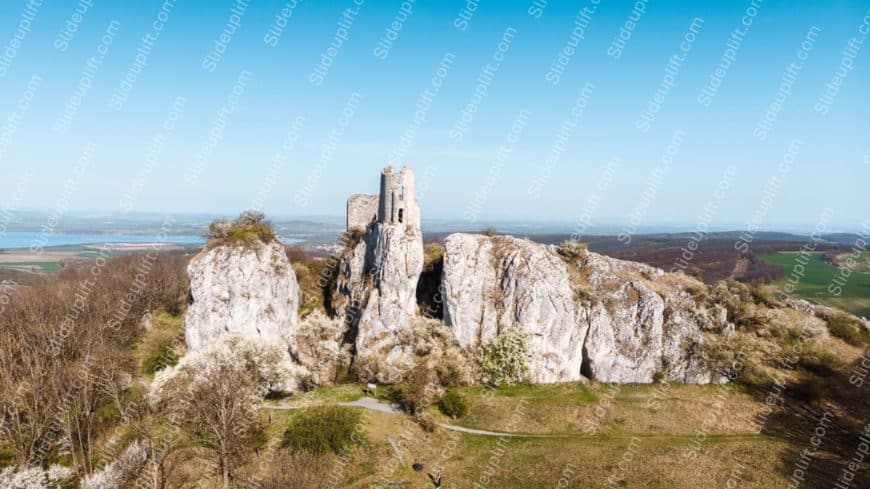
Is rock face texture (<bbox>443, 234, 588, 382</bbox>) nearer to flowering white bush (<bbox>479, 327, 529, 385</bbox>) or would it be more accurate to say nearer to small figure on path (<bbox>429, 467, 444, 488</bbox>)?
flowering white bush (<bbox>479, 327, 529, 385</bbox>)

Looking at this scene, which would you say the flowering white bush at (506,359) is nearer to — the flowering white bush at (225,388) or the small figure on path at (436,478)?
the small figure on path at (436,478)

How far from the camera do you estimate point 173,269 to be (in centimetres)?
6731

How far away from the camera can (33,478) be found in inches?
899

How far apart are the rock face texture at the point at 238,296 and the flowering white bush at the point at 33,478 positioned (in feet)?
55.7

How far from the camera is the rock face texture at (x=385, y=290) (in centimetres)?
4325

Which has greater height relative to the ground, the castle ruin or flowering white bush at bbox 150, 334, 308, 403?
the castle ruin

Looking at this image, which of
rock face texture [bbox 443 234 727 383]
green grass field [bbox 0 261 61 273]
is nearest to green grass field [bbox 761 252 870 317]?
rock face texture [bbox 443 234 727 383]

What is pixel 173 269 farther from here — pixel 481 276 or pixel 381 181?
pixel 481 276

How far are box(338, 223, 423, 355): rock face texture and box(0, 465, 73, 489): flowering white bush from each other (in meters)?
23.0

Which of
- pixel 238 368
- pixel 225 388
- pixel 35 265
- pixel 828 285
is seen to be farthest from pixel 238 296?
pixel 35 265

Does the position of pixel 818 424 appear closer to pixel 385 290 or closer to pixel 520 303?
pixel 520 303

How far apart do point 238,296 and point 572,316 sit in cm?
3379

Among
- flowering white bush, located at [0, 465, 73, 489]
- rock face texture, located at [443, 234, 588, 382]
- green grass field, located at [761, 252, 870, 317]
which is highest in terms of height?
green grass field, located at [761, 252, 870, 317]

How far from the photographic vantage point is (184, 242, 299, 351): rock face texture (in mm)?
41562
